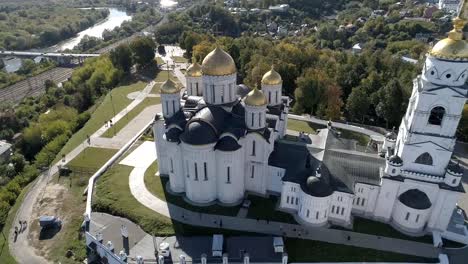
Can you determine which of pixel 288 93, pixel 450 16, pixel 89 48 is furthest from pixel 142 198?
pixel 450 16

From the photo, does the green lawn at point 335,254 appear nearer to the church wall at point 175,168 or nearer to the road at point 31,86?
the church wall at point 175,168

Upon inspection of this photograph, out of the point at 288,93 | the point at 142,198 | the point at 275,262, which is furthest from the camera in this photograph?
the point at 288,93

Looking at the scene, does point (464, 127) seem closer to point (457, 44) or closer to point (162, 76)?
point (457, 44)

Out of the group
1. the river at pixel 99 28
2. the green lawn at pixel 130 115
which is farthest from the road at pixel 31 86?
the river at pixel 99 28

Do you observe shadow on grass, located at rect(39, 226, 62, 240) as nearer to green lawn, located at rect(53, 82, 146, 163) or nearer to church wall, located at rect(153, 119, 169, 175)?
church wall, located at rect(153, 119, 169, 175)

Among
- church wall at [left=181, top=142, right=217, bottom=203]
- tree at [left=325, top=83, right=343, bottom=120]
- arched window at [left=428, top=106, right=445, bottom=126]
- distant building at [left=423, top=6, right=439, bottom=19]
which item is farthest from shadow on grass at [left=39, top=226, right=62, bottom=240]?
distant building at [left=423, top=6, right=439, bottom=19]

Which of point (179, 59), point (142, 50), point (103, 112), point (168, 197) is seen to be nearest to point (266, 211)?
point (168, 197)

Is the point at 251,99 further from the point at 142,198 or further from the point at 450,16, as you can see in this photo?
the point at 450,16
